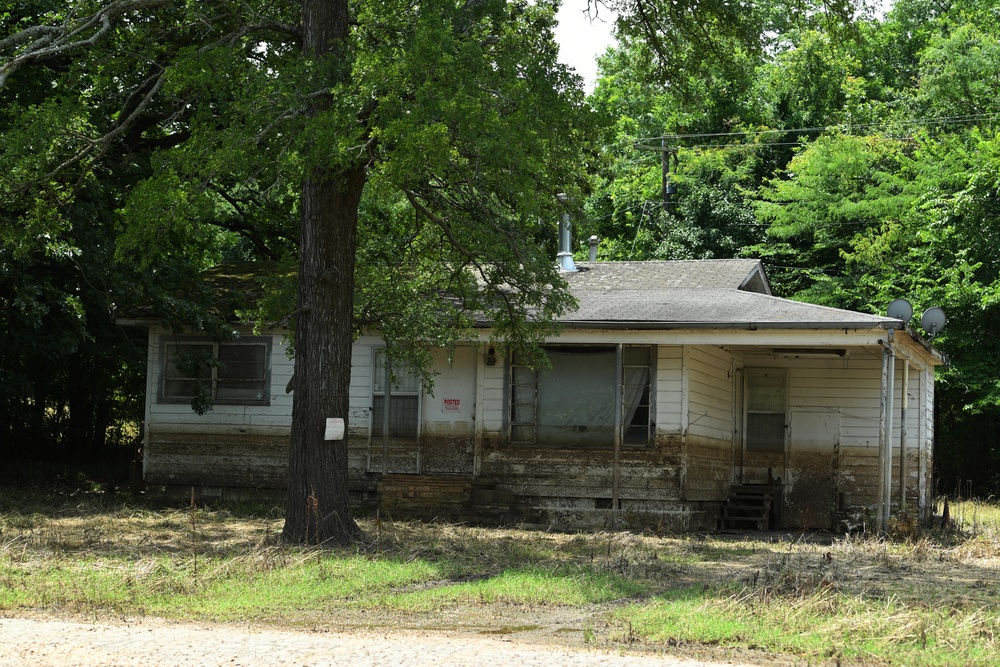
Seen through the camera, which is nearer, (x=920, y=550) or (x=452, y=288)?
(x=920, y=550)

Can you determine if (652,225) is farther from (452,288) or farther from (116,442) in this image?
(452,288)

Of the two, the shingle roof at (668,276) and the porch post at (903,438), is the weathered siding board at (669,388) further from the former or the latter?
the porch post at (903,438)

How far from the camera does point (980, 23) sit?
35.5 metres

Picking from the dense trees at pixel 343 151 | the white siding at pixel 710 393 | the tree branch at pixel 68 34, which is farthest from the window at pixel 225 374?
the white siding at pixel 710 393

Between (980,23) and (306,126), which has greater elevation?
(980,23)

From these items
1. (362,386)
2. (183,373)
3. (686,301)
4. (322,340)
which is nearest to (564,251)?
(686,301)

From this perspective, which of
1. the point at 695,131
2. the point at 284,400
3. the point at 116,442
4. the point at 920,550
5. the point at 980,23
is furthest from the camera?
the point at 695,131

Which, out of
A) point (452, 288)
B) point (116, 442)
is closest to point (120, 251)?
point (452, 288)

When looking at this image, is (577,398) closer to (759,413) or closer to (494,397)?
(494,397)

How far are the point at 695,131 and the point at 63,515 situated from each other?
2739 centimetres

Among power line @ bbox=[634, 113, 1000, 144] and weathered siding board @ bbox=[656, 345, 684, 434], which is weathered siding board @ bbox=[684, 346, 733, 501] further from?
power line @ bbox=[634, 113, 1000, 144]

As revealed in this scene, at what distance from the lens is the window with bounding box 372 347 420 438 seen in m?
18.1

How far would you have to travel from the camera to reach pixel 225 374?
1897cm

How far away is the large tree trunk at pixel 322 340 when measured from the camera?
12.8 metres
